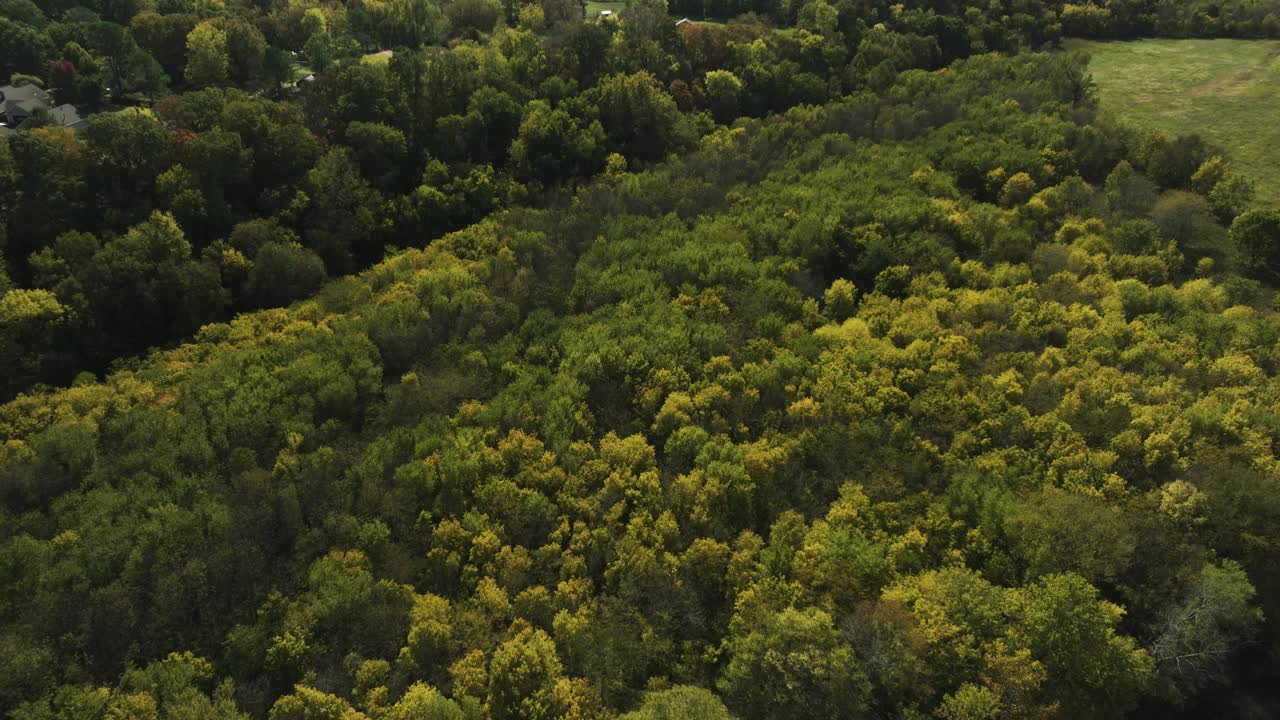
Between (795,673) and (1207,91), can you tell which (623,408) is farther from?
(1207,91)

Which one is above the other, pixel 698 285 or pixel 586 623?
pixel 698 285

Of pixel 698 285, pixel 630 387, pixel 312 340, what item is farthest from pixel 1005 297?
pixel 312 340

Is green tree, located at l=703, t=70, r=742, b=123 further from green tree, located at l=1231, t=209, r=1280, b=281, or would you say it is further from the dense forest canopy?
green tree, located at l=1231, t=209, r=1280, b=281

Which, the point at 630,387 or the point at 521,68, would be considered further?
the point at 521,68

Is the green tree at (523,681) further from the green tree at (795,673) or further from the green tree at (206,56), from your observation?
the green tree at (206,56)

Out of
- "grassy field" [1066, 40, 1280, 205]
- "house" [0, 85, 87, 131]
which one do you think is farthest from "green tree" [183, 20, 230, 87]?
"grassy field" [1066, 40, 1280, 205]

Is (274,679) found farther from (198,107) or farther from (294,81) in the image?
(294,81)

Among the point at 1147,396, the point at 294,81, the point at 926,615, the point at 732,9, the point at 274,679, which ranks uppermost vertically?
the point at 732,9
